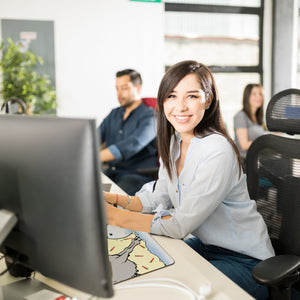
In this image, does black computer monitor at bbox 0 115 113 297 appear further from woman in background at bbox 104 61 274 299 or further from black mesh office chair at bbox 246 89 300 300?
black mesh office chair at bbox 246 89 300 300

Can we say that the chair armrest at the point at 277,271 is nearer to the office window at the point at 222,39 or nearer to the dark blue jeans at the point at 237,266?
the dark blue jeans at the point at 237,266

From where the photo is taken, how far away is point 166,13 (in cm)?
437

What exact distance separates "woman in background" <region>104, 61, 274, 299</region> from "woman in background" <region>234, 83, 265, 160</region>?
2235 millimetres

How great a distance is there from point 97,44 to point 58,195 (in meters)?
3.73

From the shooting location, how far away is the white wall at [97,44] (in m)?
3.97

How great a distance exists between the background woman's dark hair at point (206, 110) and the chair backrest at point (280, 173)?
0.21 m

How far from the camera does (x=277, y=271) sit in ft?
3.19

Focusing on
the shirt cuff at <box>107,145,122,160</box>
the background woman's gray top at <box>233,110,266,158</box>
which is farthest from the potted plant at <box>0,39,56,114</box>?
the background woman's gray top at <box>233,110,266,158</box>

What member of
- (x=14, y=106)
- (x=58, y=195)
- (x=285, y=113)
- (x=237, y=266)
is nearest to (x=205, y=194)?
(x=237, y=266)

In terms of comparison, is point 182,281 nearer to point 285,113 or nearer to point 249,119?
point 285,113

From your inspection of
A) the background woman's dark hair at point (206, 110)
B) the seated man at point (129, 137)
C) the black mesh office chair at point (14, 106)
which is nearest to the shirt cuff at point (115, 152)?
the seated man at point (129, 137)

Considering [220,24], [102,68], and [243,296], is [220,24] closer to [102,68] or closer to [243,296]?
[102,68]

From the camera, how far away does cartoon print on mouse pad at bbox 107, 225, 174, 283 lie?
3.13 ft

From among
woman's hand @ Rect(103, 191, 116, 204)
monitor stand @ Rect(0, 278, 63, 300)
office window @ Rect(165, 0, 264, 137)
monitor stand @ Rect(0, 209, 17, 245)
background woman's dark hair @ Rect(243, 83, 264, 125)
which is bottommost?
monitor stand @ Rect(0, 278, 63, 300)
